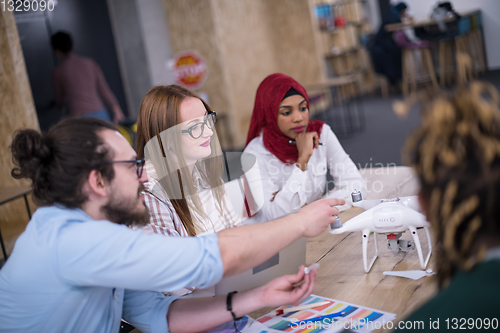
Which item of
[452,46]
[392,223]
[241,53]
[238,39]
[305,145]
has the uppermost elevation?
[238,39]

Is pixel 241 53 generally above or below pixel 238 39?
→ below

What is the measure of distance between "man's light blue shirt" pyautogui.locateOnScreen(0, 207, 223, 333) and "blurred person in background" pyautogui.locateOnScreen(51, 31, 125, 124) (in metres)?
3.74

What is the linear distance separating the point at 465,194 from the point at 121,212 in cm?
69

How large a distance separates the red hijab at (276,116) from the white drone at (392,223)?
1029 millimetres

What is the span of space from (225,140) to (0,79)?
9.61 feet

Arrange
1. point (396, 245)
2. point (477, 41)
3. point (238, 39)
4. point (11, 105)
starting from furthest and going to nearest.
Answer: point (477, 41)
point (238, 39)
point (11, 105)
point (396, 245)

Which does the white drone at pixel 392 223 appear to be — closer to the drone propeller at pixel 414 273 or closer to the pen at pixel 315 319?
the drone propeller at pixel 414 273

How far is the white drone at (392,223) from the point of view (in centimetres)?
116

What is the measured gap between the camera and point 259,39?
6938 millimetres

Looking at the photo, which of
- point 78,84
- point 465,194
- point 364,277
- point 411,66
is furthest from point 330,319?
point 411,66

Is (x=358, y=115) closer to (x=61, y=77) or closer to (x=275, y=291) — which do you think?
(x=61, y=77)

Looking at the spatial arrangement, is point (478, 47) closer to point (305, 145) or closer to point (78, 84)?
point (78, 84)

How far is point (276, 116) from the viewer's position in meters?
2.31

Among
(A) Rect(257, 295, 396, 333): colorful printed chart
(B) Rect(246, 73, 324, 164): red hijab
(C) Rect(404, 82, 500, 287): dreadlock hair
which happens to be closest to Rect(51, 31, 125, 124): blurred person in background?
(B) Rect(246, 73, 324, 164): red hijab
